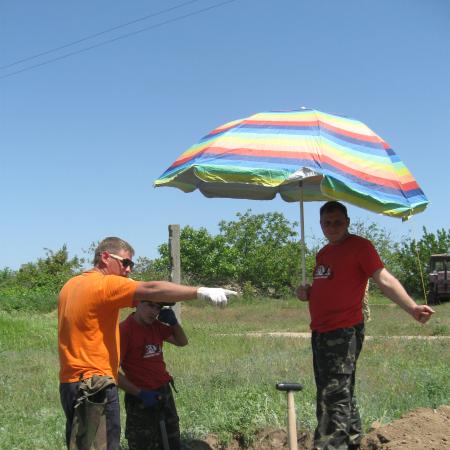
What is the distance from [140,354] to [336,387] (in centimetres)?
134

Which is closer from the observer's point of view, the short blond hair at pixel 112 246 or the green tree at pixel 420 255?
the short blond hair at pixel 112 246

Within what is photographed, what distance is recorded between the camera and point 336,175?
14.6 feet

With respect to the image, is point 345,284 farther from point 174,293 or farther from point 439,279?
point 439,279

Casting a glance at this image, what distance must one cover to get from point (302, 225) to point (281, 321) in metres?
15.7

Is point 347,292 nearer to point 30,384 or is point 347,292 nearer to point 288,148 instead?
point 288,148

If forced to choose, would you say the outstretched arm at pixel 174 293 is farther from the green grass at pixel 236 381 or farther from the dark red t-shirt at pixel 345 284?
the green grass at pixel 236 381

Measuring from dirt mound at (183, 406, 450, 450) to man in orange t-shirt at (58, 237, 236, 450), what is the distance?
185cm

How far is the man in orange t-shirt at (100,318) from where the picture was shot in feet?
11.7

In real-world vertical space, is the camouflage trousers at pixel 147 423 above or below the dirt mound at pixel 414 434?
above

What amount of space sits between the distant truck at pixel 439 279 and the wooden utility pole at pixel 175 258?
1821 centimetres

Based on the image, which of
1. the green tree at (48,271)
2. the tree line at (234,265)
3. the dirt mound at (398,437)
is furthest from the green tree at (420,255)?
the dirt mound at (398,437)

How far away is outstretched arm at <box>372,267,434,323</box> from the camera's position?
172 inches

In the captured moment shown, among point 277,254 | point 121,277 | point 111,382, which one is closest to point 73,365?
point 111,382

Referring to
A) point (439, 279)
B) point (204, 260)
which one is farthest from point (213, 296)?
point (204, 260)
